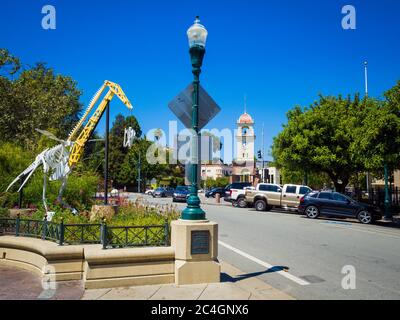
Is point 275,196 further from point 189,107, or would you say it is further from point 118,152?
point 118,152

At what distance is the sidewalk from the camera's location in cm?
597

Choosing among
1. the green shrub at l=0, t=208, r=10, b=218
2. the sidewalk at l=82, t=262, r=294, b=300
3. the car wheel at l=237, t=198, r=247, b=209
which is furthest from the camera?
the car wheel at l=237, t=198, r=247, b=209

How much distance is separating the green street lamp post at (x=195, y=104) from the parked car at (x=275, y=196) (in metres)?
20.0

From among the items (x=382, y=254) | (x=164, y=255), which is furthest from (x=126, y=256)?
(x=382, y=254)

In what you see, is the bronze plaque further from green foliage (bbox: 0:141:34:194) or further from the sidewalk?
green foliage (bbox: 0:141:34:194)

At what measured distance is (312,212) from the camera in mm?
22516

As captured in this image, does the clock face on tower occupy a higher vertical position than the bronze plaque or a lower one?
higher

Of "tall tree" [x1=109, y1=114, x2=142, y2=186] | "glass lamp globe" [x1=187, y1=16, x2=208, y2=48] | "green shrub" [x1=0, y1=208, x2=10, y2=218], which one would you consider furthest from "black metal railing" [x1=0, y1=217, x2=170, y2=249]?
"tall tree" [x1=109, y1=114, x2=142, y2=186]

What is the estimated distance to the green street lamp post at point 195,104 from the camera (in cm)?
697

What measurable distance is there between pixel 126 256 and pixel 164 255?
2.16 ft

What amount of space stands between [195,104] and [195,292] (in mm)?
3308

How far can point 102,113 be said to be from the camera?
17.1 m
